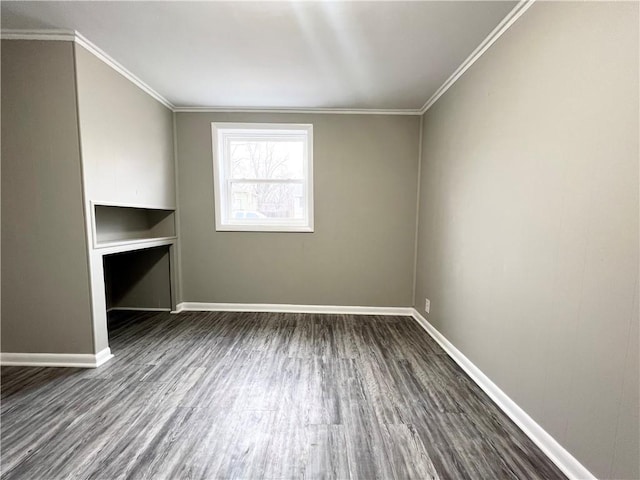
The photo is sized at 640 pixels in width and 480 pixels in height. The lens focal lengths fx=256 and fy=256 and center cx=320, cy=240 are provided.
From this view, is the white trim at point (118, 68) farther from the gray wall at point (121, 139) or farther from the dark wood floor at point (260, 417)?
the dark wood floor at point (260, 417)

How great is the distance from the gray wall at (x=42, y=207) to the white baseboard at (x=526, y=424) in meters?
2.92

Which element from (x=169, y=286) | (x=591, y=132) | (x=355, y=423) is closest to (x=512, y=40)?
(x=591, y=132)

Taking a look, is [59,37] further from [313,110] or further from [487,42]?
[487,42]

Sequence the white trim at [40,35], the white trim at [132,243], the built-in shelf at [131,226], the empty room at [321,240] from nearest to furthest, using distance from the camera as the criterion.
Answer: the empty room at [321,240], the white trim at [40,35], the white trim at [132,243], the built-in shelf at [131,226]

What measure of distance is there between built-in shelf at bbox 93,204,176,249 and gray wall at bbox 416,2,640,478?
9.67ft

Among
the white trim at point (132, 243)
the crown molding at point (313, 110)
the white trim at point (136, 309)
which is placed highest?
the crown molding at point (313, 110)

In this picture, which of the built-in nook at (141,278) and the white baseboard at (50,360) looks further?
the built-in nook at (141,278)

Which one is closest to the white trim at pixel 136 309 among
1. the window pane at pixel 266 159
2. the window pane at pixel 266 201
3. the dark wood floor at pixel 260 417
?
the dark wood floor at pixel 260 417

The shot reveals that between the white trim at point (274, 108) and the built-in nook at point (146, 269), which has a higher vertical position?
the white trim at point (274, 108)

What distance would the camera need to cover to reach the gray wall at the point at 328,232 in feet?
9.98

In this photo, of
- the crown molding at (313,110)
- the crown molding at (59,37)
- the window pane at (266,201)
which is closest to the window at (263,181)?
the window pane at (266,201)

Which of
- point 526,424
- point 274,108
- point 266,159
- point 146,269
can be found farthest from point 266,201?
point 526,424

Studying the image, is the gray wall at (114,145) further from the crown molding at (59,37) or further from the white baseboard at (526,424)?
the white baseboard at (526,424)

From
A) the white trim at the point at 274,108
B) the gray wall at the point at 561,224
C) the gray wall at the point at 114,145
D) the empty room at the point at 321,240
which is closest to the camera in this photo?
the gray wall at the point at 561,224
